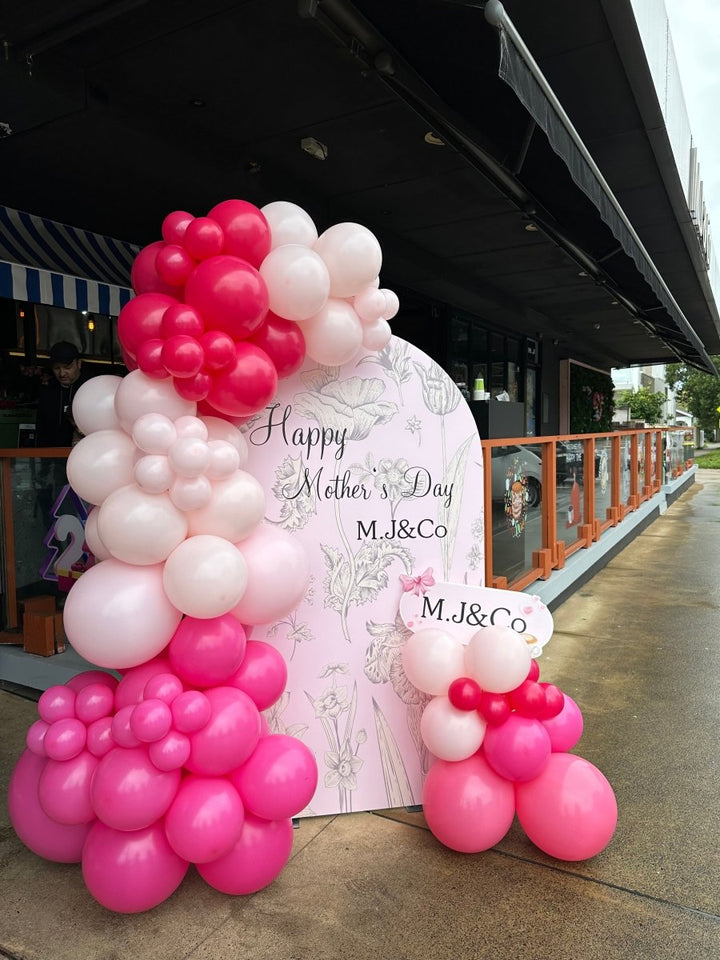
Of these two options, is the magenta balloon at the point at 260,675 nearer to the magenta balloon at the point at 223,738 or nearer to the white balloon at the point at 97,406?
the magenta balloon at the point at 223,738

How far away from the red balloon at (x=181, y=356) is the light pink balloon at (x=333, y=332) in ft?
1.62

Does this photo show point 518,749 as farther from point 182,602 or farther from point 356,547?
point 182,602

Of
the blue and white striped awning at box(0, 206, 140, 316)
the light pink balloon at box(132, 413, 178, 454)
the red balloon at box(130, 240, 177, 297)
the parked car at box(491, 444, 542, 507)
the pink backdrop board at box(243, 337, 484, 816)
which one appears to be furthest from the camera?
the blue and white striped awning at box(0, 206, 140, 316)

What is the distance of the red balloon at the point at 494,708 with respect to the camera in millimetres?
2291

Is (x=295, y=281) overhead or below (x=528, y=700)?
overhead

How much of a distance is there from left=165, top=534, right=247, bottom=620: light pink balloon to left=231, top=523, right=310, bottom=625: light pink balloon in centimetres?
12

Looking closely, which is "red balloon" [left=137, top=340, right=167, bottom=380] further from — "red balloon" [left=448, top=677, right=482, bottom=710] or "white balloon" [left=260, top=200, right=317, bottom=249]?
"red balloon" [left=448, top=677, right=482, bottom=710]

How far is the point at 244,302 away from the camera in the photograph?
81.9 inches

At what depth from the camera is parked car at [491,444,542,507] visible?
439 centimetres

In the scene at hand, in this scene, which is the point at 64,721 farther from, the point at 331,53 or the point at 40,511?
the point at 331,53

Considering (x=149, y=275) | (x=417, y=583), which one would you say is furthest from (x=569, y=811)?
(x=149, y=275)

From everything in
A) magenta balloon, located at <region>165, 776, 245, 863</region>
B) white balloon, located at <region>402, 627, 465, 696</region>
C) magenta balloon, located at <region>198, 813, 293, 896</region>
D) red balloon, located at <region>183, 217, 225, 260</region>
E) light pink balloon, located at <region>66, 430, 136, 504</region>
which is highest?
red balloon, located at <region>183, 217, 225, 260</region>

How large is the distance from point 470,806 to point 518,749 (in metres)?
0.27

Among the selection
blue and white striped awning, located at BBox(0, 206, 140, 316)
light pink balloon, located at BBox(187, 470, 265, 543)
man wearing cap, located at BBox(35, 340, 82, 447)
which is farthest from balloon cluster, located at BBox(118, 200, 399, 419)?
blue and white striped awning, located at BBox(0, 206, 140, 316)
